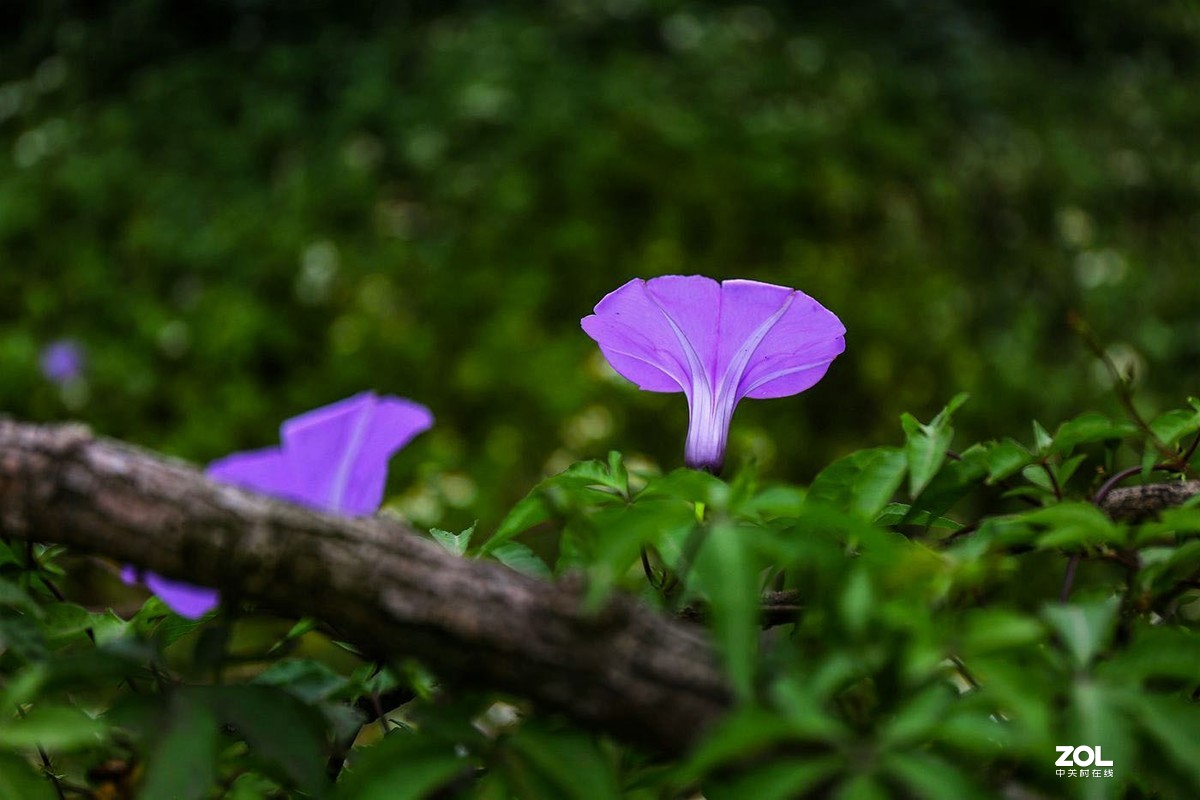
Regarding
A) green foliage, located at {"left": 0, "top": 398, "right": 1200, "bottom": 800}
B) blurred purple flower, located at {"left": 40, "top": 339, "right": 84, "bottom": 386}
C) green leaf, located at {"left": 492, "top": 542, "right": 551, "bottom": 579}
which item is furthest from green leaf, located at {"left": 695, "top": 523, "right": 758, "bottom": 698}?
blurred purple flower, located at {"left": 40, "top": 339, "right": 84, "bottom": 386}

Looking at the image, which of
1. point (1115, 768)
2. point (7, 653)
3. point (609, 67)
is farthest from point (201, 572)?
point (609, 67)

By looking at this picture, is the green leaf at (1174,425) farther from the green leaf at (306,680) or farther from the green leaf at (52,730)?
the green leaf at (52,730)

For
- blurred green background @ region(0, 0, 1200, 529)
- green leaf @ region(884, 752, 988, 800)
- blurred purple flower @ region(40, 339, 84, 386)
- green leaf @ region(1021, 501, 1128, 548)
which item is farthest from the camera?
blurred purple flower @ region(40, 339, 84, 386)

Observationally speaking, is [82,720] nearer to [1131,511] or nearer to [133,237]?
[1131,511]

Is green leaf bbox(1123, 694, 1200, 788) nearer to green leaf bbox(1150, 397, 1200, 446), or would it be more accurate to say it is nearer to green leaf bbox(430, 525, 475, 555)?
green leaf bbox(1150, 397, 1200, 446)

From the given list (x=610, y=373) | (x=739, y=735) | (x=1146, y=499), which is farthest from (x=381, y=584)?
(x=610, y=373)

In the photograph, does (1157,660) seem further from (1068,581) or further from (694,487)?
(694,487)
